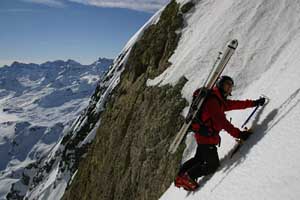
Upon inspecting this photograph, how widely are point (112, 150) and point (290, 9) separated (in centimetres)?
1420

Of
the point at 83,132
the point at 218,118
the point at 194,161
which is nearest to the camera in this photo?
the point at 218,118

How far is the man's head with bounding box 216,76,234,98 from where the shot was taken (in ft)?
28.5

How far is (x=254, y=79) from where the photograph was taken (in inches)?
573

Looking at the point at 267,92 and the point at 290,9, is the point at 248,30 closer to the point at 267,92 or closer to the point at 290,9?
the point at 290,9

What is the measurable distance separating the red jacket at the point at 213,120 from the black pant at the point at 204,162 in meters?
0.19

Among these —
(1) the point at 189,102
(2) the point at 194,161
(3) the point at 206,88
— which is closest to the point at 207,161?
(2) the point at 194,161

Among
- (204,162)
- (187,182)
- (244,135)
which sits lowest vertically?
(187,182)

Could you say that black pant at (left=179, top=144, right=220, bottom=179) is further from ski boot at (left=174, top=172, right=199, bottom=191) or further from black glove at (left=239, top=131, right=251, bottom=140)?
black glove at (left=239, top=131, right=251, bottom=140)

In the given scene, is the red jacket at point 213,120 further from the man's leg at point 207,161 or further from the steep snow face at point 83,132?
the steep snow face at point 83,132

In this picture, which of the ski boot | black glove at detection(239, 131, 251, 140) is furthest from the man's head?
the ski boot

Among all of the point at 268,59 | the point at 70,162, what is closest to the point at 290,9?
the point at 268,59

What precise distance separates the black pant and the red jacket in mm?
192

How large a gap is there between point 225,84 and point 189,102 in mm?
8747

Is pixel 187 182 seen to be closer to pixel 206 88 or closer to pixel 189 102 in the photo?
pixel 206 88
